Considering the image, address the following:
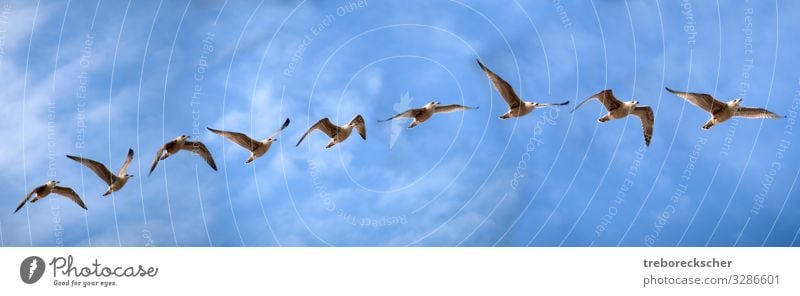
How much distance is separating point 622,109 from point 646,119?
63.3 inches

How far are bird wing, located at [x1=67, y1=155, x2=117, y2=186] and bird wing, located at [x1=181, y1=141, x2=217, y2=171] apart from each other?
3029 millimetres

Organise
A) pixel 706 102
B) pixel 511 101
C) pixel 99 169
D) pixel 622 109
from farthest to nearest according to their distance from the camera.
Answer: pixel 99 169 < pixel 622 109 < pixel 706 102 < pixel 511 101

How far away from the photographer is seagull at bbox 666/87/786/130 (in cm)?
3070

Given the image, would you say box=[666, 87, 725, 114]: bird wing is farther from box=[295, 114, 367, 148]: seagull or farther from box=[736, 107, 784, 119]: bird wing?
box=[295, 114, 367, 148]: seagull

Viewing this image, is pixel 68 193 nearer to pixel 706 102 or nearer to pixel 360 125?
pixel 360 125

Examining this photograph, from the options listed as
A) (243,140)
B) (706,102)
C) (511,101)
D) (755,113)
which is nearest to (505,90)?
(511,101)

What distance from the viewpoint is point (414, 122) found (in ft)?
106

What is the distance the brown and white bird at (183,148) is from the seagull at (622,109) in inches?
560
